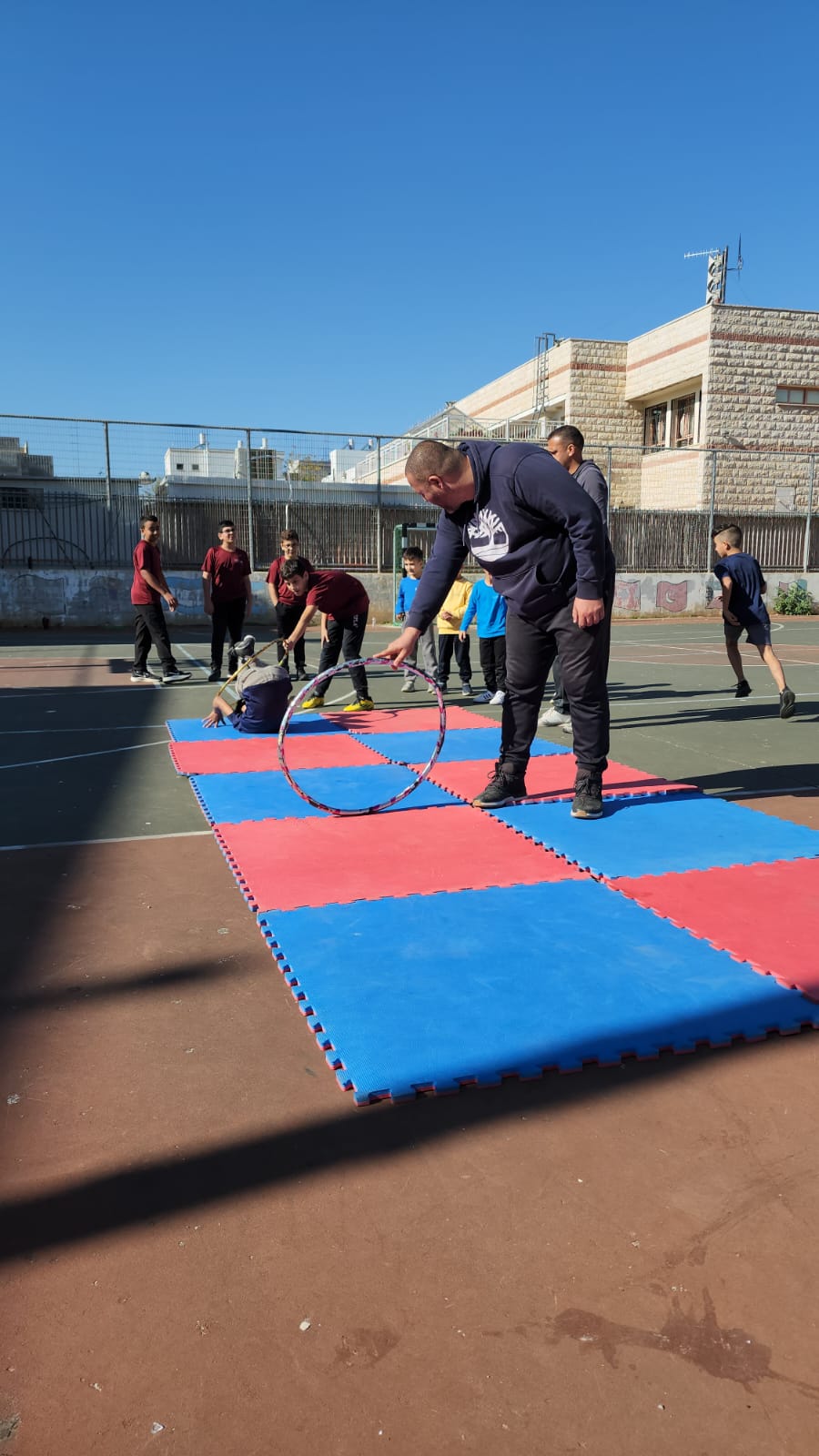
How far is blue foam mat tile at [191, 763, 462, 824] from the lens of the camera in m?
5.68

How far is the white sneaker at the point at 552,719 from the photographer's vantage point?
879 cm

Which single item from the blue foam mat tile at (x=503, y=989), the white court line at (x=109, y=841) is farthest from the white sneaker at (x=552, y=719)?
the blue foam mat tile at (x=503, y=989)

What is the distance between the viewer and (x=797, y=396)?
1260 inches

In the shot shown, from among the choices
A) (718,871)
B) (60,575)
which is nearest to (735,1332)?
(718,871)

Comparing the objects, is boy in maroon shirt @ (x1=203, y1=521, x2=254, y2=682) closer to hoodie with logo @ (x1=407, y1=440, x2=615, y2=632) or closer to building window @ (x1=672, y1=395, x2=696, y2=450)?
hoodie with logo @ (x1=407, y1=440, x2=615, y2=632)

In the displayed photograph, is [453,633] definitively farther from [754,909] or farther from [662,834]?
[754,909]

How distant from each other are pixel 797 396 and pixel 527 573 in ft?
103

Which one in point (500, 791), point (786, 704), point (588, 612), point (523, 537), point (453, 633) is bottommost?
point (500, 791)

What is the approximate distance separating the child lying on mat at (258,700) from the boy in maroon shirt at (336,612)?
79 cm

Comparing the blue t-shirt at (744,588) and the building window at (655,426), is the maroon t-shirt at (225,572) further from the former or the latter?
the building window at (655,426)

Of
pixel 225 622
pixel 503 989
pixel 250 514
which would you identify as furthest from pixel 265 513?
pixel 503 989

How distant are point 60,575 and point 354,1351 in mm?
20884

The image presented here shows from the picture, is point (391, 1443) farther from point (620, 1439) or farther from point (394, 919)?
point (394, 919)

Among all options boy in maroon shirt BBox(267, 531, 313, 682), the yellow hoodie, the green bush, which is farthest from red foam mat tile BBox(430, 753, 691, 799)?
the green bush
